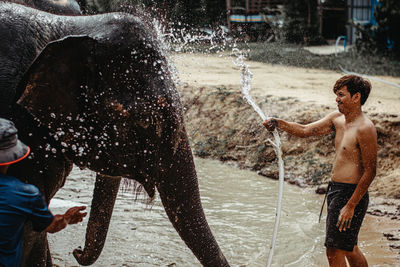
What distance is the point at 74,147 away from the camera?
2666 mm

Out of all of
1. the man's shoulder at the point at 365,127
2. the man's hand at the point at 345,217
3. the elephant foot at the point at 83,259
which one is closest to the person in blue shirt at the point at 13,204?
the elephant foot at the point at 83,259

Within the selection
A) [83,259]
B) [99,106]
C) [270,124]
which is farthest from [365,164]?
[83,259]

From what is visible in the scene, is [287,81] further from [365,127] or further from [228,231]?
[365,127]

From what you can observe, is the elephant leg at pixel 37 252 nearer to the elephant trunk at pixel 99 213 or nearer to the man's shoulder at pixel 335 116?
the elephant trunk at pixel 99 213

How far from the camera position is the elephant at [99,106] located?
8.04ft

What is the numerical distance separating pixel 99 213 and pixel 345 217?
1502 mm

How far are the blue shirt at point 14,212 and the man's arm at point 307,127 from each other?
1550 millimetres

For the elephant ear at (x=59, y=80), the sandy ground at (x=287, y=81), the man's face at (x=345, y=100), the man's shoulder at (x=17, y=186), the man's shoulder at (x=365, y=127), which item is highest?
the elephant ear at (x=59, y=80)

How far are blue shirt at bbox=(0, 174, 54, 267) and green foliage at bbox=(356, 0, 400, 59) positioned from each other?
12000mm

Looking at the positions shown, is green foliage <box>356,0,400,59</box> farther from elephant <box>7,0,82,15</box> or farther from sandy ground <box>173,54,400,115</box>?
elephant <box>7,0,82,15</box>

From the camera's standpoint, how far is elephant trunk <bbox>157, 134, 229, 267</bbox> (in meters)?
2.64

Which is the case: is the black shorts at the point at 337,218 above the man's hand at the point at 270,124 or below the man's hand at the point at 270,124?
below

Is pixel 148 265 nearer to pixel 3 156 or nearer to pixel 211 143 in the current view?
pixel 3 156

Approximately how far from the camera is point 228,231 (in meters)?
4.64
